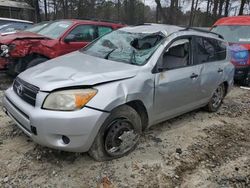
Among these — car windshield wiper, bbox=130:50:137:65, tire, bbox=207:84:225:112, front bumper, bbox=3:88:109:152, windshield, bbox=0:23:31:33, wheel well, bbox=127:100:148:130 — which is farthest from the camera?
windshield, bbox=0:23:31:33

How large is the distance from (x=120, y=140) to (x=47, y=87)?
43.4 inches

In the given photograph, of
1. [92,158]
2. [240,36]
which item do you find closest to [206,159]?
[92,158]

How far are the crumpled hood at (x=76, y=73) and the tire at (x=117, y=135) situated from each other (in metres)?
0.42

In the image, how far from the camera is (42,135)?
318 cm

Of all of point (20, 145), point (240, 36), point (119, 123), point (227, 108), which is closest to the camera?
point (119, 123)

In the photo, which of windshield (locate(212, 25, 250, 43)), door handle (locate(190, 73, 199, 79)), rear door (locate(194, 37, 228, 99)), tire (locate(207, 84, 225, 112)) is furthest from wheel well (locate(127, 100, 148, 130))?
windshield (locate(212, 25, 250, 43))

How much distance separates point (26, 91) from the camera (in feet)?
11.3

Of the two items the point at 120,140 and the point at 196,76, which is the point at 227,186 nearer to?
the point at 120,140

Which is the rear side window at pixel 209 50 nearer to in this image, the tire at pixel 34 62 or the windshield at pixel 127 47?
the windshield at pixel 127 47

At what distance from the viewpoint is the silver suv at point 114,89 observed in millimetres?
3174

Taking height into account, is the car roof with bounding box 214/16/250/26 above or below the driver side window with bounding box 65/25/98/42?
above

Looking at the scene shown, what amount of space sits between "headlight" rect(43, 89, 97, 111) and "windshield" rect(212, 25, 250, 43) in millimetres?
6771

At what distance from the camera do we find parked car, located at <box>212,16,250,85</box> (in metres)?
8.09

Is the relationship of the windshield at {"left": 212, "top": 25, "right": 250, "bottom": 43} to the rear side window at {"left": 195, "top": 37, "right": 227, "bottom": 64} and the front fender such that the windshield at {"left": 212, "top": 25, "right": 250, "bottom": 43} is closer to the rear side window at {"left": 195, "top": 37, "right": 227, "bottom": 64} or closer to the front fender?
the rear side window at {"left": 195, "top": 37, "right": 227, "bottom": 64}
